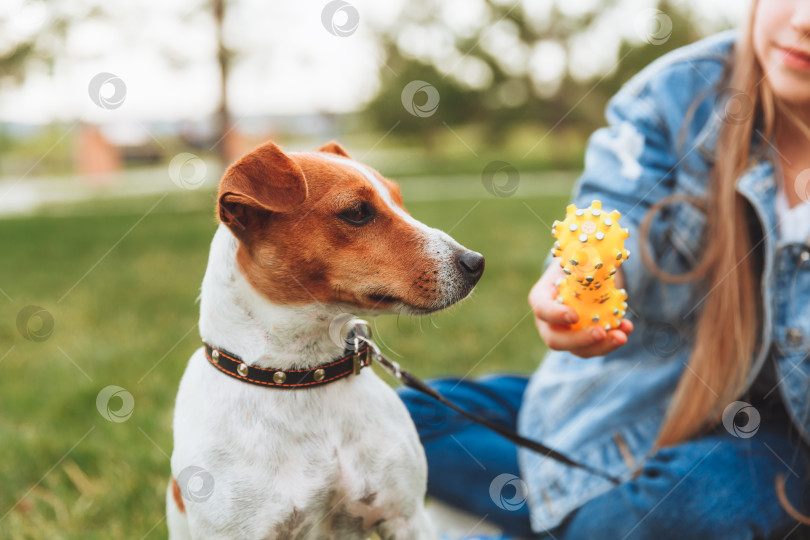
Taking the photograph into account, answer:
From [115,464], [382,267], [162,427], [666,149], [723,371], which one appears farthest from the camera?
[162,427]

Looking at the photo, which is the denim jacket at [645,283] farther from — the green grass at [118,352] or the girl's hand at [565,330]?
the green grass at [118,352]

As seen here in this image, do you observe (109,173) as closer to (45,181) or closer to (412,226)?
(45,181)

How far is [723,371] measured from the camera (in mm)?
2525

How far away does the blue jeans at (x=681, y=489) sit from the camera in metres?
2.36

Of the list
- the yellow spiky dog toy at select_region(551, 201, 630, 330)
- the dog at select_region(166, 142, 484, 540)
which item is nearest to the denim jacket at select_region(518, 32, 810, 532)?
the yellow spiky dog toy at select_region(551, 201, 630, 330)

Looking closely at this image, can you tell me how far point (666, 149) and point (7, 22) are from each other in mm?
7317

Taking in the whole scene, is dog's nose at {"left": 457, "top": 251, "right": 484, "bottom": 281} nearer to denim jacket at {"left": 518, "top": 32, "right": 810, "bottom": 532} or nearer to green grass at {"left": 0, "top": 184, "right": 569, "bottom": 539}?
green grass at {"left": 0, "top": 184, "right": 569, "bottom": 539}

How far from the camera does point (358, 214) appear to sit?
1.90 metres

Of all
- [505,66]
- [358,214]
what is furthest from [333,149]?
[505,66]

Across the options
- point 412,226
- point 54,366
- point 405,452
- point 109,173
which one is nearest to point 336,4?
point 412,226

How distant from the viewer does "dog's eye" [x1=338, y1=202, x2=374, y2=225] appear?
1889 millimetres

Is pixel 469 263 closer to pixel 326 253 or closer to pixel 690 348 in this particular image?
pixel 326 253

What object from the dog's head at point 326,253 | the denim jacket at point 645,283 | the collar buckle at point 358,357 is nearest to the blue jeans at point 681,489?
the denim jacket at point 645,283

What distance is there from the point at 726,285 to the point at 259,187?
1643mm
